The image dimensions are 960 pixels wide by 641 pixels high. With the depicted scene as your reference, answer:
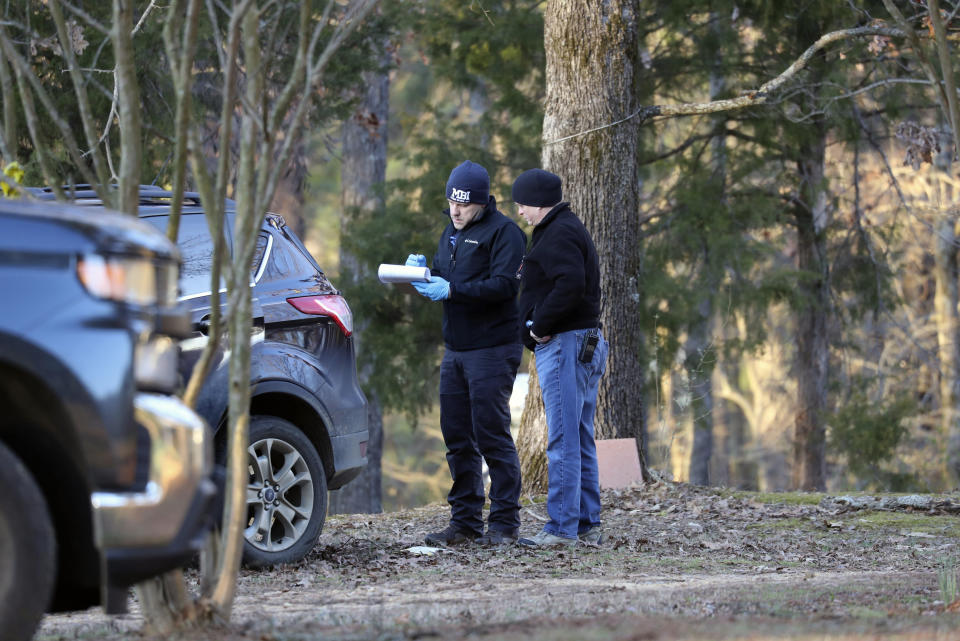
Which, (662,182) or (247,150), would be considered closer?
(247,150)

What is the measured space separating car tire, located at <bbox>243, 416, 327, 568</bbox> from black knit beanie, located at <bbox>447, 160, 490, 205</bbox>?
5.49ft

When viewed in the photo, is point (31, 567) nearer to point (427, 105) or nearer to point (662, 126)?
point (427, 105)

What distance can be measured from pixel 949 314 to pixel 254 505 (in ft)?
60.8

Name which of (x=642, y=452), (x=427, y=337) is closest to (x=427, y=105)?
(x=427, y=337)

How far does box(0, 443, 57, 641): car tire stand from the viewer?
10.9 ft

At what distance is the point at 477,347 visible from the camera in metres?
7.03

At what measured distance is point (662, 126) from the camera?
53.5 ft

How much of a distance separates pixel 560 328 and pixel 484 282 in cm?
51

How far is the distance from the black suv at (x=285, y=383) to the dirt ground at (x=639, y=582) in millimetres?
301

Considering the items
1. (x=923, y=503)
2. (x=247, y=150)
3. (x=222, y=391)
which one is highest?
(x=247, y=150)

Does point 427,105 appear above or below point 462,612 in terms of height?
above

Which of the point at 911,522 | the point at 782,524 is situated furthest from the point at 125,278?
the point at 911,522

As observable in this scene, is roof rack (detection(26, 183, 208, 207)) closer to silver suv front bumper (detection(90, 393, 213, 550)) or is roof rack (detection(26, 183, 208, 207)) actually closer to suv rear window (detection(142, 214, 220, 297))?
suv rear window (detection(142, 214, 220, 297))

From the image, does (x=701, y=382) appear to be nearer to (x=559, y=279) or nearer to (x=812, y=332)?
(x=812, y=332)
